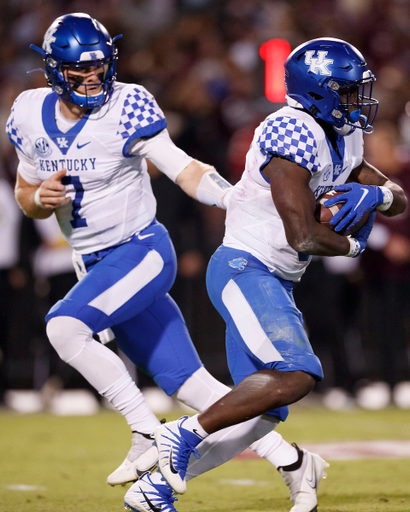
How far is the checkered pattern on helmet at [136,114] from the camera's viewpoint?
3686 millimetres

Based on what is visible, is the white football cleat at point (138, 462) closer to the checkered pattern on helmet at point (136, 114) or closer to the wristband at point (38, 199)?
the wristband at point (38, 199)

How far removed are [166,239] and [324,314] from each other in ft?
12.0

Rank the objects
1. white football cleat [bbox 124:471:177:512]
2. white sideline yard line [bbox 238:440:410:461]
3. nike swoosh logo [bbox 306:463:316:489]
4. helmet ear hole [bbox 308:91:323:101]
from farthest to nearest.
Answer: white sideline yard line [bbox 238:440:410:461] → nike swoosh logo [bbox 306:463:316:489] → helmet ear hole [bbox 308:91:323:101] → white football cleat [bbox 124:471:177:512]

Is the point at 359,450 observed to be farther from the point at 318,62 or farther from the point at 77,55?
the point at 77,55

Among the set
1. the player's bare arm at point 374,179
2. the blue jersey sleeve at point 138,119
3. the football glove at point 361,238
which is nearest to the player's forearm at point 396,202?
the player's bare arm at point 374,179

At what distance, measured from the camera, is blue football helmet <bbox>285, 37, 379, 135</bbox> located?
10.5ft

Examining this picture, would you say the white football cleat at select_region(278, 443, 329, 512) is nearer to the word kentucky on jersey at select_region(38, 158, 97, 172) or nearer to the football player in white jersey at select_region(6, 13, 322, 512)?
the football player in white jersey at select_region(6, 13, 322, 512)

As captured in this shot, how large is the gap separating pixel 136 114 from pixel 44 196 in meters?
0.58

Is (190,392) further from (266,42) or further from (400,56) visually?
(400,56)

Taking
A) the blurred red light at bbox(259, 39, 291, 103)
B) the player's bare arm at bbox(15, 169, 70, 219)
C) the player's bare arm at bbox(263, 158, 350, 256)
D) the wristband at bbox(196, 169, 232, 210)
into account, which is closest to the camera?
the player's bare arm at bbox(263, 158, 350, 256)

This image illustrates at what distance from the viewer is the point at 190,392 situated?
3.73m

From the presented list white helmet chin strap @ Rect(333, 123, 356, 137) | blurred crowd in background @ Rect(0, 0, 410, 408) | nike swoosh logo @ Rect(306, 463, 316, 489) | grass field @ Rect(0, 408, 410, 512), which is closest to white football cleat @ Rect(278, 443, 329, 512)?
nike swoosh logo @ Rect(306, 463, 316, 489)

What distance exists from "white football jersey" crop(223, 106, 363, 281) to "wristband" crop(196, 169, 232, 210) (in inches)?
3.4

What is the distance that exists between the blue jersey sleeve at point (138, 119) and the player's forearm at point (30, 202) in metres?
0.53
